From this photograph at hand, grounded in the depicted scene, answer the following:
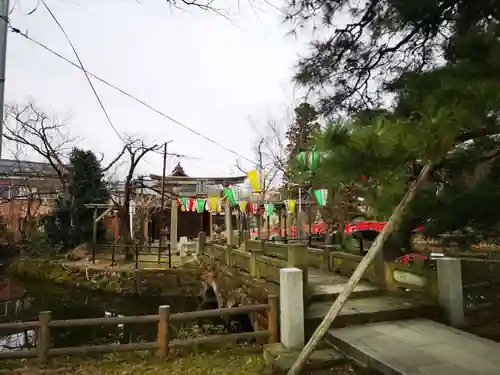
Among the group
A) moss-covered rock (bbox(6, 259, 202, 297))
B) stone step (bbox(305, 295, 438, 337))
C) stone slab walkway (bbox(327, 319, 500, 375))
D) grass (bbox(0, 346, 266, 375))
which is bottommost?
moss-covered rock (bbox(6, 259, 202, 297))

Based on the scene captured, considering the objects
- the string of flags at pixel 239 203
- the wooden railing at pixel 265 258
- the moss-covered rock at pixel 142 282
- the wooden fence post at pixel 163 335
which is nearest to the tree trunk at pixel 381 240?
the wooden fence post at pixel 163 335

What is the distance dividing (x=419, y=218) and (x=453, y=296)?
284cm

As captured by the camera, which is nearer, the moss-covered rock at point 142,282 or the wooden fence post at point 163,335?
the wooden fence post at point 163,335

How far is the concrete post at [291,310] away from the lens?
514 centimetres

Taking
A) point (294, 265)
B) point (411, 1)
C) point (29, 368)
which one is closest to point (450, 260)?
point (294, 265)

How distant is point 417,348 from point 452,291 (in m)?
1.84

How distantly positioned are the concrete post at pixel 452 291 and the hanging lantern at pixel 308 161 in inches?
172

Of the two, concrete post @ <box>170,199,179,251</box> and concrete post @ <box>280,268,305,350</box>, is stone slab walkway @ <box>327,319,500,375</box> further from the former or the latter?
concrete post @ <box>170,199,179,251</box>

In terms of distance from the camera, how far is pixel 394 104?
3.62m

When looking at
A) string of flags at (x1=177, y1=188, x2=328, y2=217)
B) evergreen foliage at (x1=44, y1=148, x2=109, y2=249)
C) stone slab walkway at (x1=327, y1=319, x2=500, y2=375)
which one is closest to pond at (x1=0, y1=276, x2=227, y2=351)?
evergreen foliage at (x1=44, y1=148, x2=109, y2=249)

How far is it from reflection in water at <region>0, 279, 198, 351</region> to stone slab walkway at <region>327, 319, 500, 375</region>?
6.47 m

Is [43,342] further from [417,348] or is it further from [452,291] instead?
[452,291]

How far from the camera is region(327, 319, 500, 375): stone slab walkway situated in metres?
3.95

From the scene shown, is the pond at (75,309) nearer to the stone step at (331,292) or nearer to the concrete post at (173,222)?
the stone step at (331,292)
